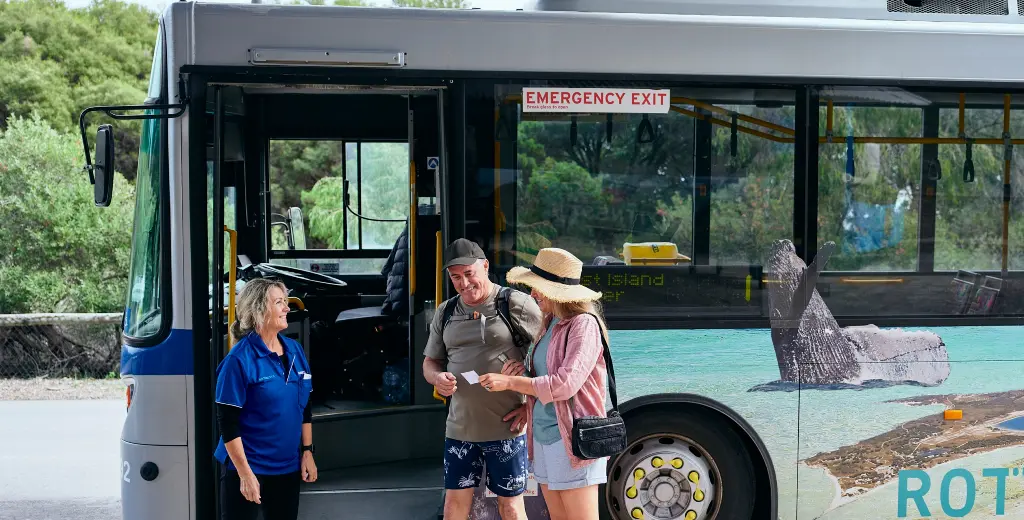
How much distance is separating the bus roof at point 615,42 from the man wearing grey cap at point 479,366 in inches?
43.5

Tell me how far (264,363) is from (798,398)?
252 cm

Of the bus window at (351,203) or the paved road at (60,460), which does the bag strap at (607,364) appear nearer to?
the bus window at (351,203)

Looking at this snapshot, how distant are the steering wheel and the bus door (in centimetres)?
1

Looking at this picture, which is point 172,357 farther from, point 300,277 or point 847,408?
point 847,408

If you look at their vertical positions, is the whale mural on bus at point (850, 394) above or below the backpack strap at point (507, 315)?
below

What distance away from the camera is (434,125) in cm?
601

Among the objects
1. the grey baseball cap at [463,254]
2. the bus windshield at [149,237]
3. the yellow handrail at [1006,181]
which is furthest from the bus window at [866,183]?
the bus windshield at [149,237]

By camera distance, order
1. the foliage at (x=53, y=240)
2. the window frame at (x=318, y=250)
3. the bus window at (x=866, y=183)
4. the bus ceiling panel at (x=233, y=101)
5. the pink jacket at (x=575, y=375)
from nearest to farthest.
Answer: the pink jacket at (x=575, y=375) < the bus window at (x=866, y=183) < the bus ceiling panel at (x=233, y=101) < the window frame at (x=318, y=250) < the foliage at (x=53, y=240)

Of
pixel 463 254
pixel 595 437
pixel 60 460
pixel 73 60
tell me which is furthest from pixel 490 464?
pixel 73 60

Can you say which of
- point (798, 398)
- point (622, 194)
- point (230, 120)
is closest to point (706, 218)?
point (622, 194)

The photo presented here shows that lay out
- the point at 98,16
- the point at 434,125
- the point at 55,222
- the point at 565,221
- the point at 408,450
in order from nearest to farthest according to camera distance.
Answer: the point at 565,221, the point at 408,450, the point at 434,125, the point at 55,222, the point at 98,16

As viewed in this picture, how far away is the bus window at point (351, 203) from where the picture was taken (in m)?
7.11

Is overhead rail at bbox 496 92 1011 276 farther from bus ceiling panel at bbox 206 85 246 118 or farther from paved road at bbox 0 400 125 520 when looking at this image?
paved road at bbox 0 400 125 520

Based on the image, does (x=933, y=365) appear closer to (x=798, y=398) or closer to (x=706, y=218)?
(x=798, y=398)
